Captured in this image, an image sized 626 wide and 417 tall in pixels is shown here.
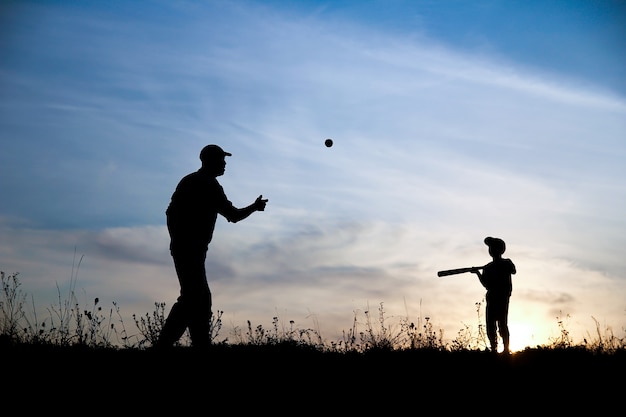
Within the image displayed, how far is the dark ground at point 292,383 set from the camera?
4.70m

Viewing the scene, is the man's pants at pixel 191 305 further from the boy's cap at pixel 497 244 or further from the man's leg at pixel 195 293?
the boy's cap at pixel 497 244

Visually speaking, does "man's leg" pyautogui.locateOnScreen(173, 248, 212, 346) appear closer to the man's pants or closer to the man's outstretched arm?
the man's pants

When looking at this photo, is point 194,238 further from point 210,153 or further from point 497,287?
point 497,287

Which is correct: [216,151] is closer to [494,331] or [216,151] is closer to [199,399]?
[199,399]

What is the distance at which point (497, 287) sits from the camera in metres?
9.30

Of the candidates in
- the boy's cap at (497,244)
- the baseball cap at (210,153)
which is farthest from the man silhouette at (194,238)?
the boy's cap at (497,244)

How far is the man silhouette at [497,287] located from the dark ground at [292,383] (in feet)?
6.30

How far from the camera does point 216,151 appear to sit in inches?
273

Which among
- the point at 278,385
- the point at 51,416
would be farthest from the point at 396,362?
the point at 51,416

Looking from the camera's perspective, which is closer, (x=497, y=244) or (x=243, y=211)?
(x=243, y=211)

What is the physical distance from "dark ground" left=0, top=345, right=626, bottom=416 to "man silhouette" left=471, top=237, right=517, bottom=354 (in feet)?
6.30

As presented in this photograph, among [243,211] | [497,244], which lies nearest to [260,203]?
[243,211]

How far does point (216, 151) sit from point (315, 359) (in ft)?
9.29

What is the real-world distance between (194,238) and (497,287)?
17.5 feet
